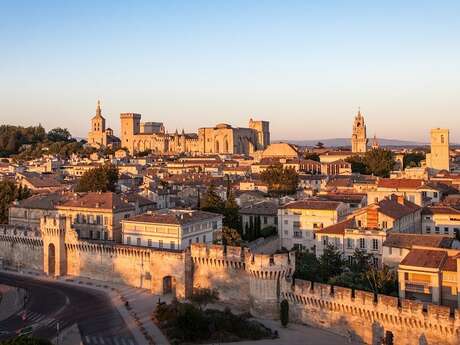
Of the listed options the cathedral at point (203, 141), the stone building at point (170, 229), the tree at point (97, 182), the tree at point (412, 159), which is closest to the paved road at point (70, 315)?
the stone building at point (170, 229)

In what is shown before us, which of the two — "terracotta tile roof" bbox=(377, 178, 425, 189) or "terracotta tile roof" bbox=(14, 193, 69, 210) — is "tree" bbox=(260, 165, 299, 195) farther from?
"terracotta tile roof" bbox=(14, 193, 69, 210)

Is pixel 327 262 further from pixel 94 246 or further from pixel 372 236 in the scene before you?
pixel 94 246

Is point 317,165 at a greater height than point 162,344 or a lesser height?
greater

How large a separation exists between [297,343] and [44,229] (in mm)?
26849

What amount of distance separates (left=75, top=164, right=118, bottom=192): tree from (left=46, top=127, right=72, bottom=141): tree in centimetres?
11053

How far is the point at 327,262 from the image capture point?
41.5 m

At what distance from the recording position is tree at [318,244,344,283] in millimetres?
40219

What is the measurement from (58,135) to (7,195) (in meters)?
125

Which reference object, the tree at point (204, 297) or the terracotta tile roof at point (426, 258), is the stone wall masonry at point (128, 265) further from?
the terracotta tile roof at point (426, 258)

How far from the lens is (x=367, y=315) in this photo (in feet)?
107

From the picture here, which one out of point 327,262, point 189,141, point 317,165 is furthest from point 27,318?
point 189,141

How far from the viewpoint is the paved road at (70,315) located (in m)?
34.4

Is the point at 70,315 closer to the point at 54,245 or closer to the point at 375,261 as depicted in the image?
the point at 54,245

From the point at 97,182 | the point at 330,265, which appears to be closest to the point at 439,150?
the point at 97,182
